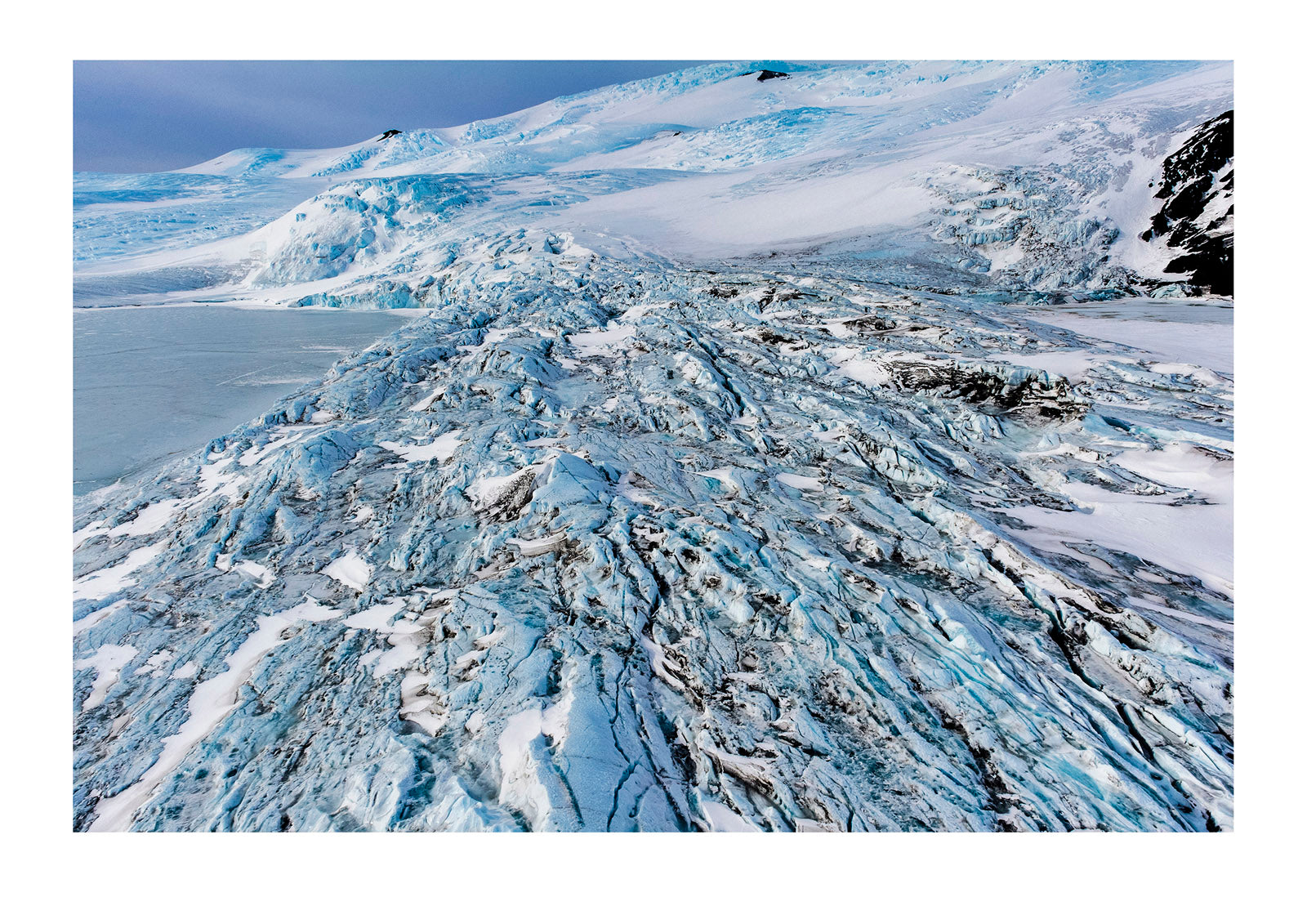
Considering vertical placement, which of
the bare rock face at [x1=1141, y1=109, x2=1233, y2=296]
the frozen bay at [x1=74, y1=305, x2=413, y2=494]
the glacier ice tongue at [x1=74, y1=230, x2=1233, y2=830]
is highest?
the bare rock face at [x1=1141, y1=109, x2=1233, y2=296]

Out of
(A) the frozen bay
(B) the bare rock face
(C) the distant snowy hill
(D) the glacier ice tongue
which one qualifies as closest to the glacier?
(D) the glacier ice tongue

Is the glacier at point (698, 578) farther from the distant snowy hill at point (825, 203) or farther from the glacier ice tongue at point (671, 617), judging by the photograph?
the distant snowy hill at point (825, 203)

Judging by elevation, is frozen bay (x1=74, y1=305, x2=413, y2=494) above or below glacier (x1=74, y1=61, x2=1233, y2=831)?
above

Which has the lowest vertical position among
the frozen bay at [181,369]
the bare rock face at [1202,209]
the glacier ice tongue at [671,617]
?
the glacier ice tongue at [671,617]

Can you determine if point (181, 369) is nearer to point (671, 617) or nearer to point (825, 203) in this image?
point (671, 617)

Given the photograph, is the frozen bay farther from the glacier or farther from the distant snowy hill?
the distant snowy hill

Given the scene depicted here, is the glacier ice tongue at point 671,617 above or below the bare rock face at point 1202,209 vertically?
below

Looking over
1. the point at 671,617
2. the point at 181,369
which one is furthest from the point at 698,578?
the point at 181,369

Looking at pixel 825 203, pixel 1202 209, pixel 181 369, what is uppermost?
pixel 825 203

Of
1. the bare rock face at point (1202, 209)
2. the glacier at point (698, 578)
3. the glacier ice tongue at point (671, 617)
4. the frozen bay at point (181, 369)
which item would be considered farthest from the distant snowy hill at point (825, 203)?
the glacier ice tongue at point (671, 617)
